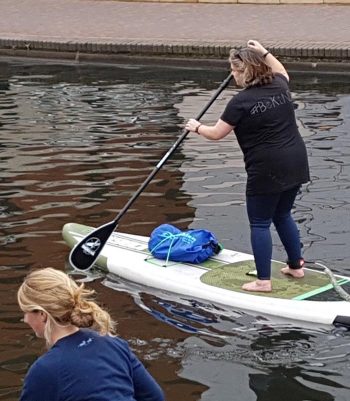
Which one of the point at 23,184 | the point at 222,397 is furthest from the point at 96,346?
the point at 23,184

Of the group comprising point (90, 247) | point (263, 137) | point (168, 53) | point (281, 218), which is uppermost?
point (263, 137)

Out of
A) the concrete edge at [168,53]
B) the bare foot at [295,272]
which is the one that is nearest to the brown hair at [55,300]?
the bare foot at [295,272]

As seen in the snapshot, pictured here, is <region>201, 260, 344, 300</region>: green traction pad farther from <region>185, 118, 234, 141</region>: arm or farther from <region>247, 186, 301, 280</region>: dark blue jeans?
<region>185, 118, 234, 141</region>: arm

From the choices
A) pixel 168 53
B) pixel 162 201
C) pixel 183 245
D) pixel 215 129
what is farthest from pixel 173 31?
pixel 215 129

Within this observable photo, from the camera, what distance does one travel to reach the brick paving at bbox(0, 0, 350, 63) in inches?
A: 714

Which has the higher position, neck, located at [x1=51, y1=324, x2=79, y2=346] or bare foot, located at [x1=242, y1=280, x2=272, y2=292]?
neck, located at [x1=51, y1=324, x2=79, y2=346]

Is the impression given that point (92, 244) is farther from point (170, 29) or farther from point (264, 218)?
point (170, 29)

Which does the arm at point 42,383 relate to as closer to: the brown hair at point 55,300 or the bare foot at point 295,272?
the brown hair at point 55,300

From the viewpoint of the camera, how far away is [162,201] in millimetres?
9742

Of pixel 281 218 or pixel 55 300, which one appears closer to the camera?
pixel 55 300

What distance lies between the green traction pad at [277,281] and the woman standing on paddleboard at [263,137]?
0.11 m

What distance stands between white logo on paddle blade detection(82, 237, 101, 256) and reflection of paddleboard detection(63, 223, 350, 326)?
21 cm

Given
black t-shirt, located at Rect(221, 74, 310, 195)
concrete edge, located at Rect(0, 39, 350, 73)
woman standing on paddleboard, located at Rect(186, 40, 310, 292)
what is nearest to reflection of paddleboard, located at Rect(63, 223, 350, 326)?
woman standing on paddleboard, located at Rect(186, 40, 310, 292)

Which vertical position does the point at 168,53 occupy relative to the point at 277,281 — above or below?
below
